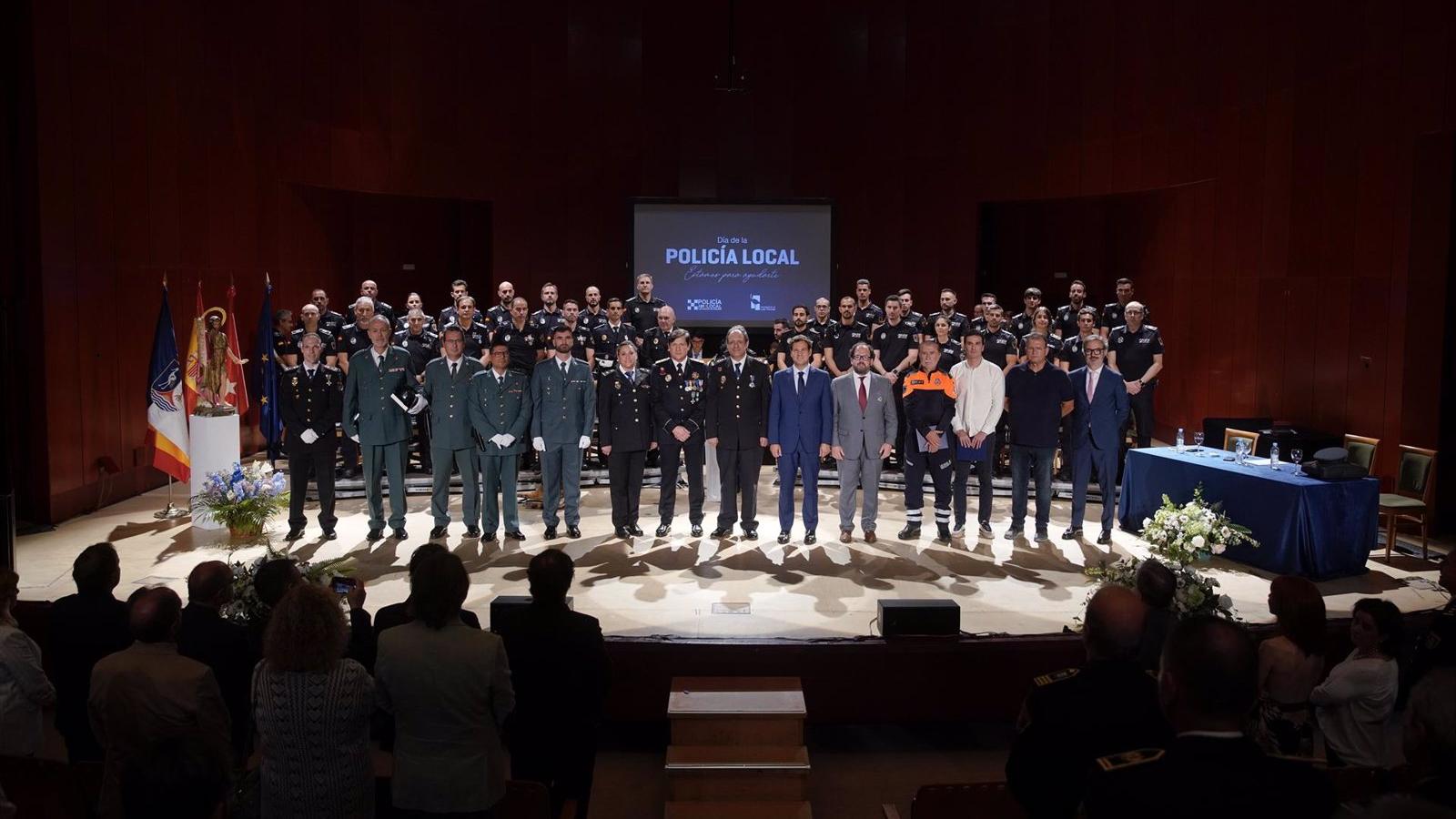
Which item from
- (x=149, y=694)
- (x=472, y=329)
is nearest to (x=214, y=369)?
(x=472, y=329)

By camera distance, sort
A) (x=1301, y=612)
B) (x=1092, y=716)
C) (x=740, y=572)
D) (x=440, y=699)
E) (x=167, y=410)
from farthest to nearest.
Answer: (x=167, y=410) < (x=740, y=572) < (x=1301, y=612) < (x=440, y=699) < (x=1092, y=716)

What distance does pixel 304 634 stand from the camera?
2.96 metres

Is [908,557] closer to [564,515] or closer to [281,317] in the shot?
[564,515]

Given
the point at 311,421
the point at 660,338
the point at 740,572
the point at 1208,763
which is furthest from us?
the point at 660,338

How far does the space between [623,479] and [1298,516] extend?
15.1ft

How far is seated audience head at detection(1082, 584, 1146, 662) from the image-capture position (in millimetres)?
2770

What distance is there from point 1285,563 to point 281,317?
29.8ft

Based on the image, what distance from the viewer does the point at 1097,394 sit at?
28.3ft

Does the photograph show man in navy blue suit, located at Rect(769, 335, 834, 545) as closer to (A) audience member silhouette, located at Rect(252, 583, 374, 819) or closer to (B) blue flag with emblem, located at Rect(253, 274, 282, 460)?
(B) blue flag with emblem, located at Rect(253, 274, 282, 460)

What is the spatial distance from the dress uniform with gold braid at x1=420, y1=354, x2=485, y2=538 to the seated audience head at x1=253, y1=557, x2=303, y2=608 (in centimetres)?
437

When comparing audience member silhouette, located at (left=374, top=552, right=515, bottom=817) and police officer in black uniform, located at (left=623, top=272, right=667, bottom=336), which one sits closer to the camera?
audience member silhouette, located at (left=374, top=552, right=515, bottom=817)

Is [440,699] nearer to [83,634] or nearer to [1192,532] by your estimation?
[83,634]

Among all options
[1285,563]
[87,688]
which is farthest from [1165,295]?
[87,688]

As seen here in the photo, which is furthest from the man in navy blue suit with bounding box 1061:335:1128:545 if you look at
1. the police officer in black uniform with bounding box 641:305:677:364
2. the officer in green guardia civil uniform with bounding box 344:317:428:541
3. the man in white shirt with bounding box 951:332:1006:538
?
the officer in green guardia civil uniform with bounding box 344:317:428:541
